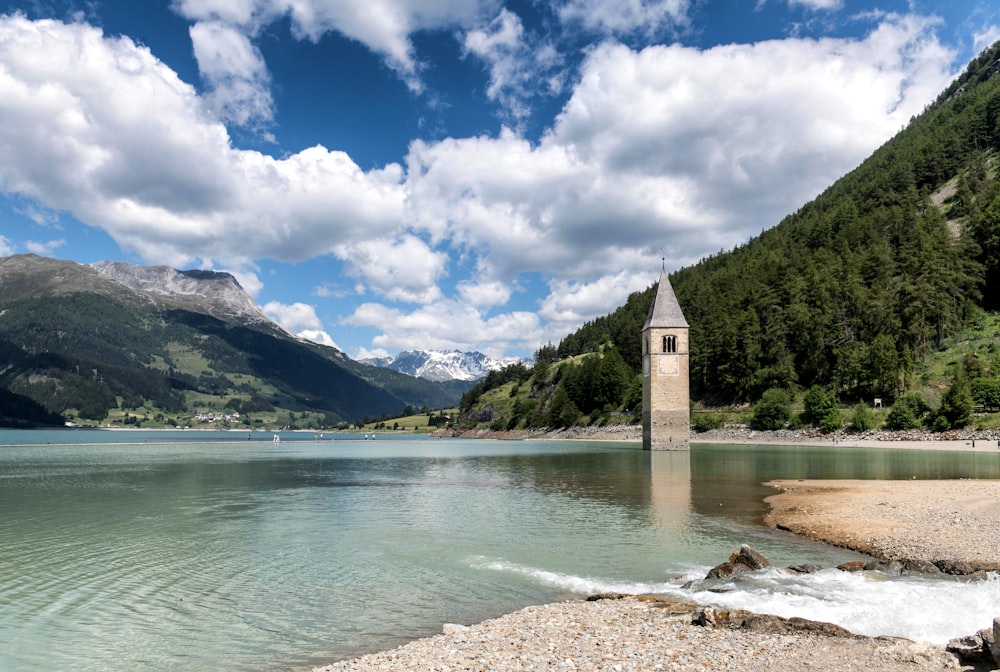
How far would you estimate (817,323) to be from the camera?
110375 mm

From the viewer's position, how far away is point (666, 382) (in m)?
85.2

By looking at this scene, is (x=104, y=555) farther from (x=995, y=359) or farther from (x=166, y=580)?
(x=995, y=359)

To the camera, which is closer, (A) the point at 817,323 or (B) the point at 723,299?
(A) the point at 817,323

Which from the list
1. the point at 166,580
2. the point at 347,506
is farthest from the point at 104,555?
the point at 347,506

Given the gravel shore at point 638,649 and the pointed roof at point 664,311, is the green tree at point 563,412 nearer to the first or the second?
the pointed roof at point 664,311

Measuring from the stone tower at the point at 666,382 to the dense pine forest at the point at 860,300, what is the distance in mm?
26227

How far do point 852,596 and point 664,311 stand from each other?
77952 mm

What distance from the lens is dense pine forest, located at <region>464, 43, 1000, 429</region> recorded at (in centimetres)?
9656

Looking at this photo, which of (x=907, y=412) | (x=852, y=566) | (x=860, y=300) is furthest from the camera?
(x=860, y=300)

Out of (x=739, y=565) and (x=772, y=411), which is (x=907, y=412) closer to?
(x=772, y=411)

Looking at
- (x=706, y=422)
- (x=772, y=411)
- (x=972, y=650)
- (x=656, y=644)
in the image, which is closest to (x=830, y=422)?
(x=772, y=411)

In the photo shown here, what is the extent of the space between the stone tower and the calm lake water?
144 feet

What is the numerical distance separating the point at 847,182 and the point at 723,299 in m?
87.5

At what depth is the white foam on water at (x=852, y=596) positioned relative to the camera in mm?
11719
